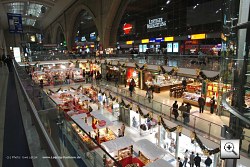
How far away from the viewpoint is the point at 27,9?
39938 mm

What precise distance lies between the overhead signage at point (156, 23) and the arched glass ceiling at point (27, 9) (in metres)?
23.1

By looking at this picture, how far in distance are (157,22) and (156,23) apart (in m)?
0.25

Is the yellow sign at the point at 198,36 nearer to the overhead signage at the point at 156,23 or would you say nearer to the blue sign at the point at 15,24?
the overhead signage at the point at 156,23

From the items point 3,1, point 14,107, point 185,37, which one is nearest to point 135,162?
point 14,107

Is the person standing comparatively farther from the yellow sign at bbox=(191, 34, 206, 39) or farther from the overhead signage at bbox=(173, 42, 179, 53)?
the overhead signage at bbox=(173, 42, 179, 53)

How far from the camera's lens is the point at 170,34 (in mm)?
23766

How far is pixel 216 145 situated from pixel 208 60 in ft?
18.7

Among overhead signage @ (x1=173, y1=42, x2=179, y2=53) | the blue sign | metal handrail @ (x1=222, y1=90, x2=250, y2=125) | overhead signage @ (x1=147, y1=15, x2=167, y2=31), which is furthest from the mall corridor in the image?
overhead signage @ (x1=147, y1=15, x2=167, y2=31)

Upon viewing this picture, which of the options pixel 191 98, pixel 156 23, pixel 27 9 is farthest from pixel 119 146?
pixel 27 9

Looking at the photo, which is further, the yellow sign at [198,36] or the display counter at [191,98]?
the yellow sign at [198,36]

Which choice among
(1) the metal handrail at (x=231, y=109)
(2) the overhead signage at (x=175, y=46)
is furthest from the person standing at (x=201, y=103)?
(2) the overhead signage at (x=175, y=46)

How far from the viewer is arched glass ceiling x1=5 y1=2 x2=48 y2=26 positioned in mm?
35112

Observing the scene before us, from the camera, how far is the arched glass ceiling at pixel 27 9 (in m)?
35.1

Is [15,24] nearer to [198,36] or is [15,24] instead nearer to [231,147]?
[198,36]
